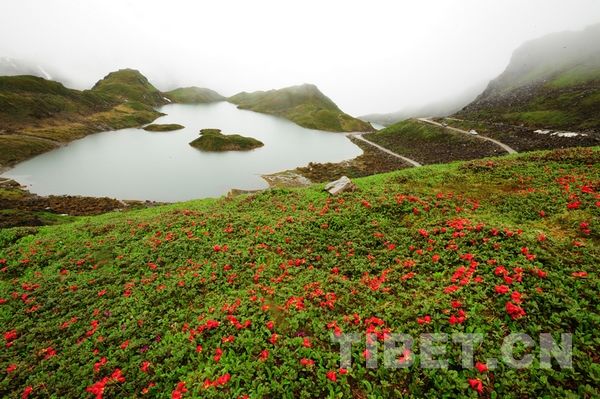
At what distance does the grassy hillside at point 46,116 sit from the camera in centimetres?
8531

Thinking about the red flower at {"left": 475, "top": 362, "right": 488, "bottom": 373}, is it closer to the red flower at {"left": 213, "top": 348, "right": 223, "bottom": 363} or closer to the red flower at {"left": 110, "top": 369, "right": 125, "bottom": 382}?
the red flower at {"left": 213, "top": 348, "right": 223, "bottom": 363}

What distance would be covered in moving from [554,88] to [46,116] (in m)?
222

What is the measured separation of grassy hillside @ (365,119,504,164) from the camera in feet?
251

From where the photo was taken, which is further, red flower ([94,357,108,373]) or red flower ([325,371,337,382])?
red flower ([94,357,108,373])

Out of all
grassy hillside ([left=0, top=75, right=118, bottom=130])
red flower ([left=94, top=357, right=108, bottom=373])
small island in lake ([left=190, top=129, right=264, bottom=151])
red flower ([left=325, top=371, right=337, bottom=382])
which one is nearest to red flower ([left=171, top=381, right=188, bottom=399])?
red flower ([left=94, top=357, right=108, bottom=373])

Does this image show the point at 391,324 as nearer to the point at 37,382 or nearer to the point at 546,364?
the point at 546,364

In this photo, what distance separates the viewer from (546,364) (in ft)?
26.0

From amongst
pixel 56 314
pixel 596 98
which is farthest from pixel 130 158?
pixel 596 98

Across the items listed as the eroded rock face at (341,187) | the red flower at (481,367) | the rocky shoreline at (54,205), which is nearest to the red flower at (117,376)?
the red flower at (481,367)

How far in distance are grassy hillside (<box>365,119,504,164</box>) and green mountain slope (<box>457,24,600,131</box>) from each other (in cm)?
2033

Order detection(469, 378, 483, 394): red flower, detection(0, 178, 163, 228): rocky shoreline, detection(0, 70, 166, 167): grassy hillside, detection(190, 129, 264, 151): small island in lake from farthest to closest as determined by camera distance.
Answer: detection(190, 129, 264, 151): small island in lake
detection(0, 70, 166, 167): grassy hillside
detection(0, 178, 163, 228): rocky shoreline
detection(469, 378, 483, 394): red flower

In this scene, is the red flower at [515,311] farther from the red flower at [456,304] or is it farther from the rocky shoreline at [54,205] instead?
the rocky shoreline at [54,205]

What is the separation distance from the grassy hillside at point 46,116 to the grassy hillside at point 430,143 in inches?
4734

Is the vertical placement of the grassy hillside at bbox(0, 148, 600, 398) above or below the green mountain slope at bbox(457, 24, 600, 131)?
below
